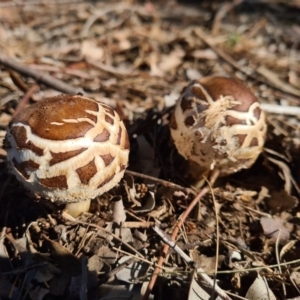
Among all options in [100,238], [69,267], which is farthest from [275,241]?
[69,267]

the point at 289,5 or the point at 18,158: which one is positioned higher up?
the point at 18,158

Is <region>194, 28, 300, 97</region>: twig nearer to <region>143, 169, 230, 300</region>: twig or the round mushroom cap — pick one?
<region>143, 169, 230, 300</region>: twig

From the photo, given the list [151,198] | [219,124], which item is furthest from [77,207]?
[219,124]

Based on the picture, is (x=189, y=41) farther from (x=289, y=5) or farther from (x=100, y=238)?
(x=100, y=238)

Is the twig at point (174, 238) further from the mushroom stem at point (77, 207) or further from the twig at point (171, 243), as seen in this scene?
the mushroom stem at point (77, 207)

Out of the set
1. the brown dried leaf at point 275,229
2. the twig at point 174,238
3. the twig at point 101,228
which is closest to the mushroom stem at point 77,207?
the twig at point 101,228
